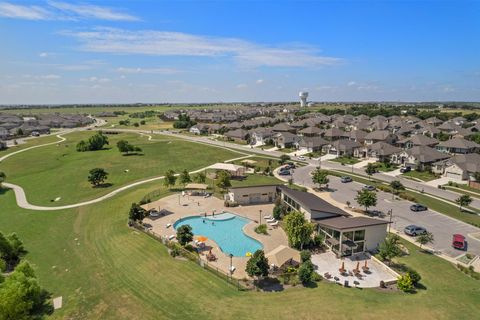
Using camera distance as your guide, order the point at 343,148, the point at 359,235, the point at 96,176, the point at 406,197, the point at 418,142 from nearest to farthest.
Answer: the point at 359,235 < the point at 406,197 < the point at 96,176 < the point at 418,142 < the point at 343,148

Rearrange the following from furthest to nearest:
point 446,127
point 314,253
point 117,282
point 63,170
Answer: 1. point 446,127
2. point 63,170
3. point 314,253
4. point 117,282

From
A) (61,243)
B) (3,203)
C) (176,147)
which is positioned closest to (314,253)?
(61,243)

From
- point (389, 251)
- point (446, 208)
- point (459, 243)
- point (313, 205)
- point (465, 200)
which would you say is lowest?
point (446, 208)

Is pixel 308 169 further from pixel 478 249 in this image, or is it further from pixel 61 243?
pixel 61 243

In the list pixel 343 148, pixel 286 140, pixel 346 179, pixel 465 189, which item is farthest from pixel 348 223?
pixel 286 140

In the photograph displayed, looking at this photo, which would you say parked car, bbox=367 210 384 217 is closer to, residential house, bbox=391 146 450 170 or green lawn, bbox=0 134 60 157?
residential house, bbox=391 146 450 170

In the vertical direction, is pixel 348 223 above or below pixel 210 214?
above

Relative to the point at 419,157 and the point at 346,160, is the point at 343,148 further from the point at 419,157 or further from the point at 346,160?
the point at 419,157
